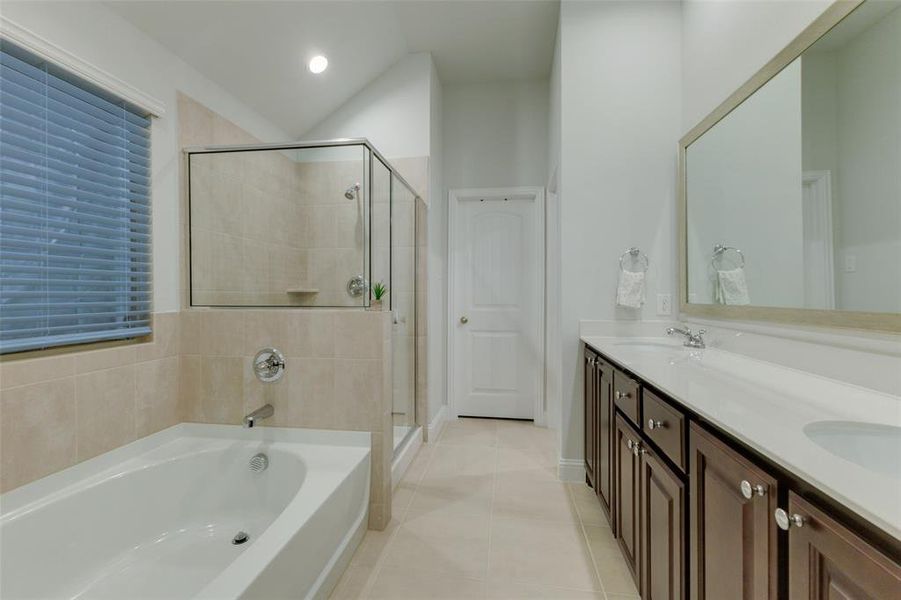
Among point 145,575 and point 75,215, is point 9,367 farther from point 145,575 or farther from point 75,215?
point 145,575

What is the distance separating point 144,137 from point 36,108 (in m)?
0.42

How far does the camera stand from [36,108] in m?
1.31

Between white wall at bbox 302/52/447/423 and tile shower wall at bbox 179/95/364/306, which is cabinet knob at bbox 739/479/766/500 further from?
white wall at bbox 302/52/447/423

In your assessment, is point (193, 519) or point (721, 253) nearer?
point (193, 519)

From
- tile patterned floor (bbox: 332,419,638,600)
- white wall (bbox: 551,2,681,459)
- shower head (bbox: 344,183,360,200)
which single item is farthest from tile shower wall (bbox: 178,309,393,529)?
white wall (bbox: 551,2,681,459)

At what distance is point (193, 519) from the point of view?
166 cm

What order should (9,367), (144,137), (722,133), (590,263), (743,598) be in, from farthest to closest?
(590,263)
(722,133)
(144,137)
(9,367)
(743,598)

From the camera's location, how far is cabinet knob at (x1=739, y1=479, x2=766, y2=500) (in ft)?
2.41

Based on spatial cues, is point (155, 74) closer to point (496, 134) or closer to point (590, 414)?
point (496, 134)

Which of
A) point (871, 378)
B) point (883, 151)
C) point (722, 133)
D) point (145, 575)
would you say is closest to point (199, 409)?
point (145, 575)

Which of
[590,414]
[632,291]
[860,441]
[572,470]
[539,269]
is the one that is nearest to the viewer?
[860,441]

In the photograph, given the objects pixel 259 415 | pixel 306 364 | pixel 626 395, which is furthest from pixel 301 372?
pixel 626 395

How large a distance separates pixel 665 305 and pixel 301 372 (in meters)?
2.10

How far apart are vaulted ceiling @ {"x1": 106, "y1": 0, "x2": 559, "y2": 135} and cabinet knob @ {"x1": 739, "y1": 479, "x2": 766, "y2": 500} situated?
8.65 ft
